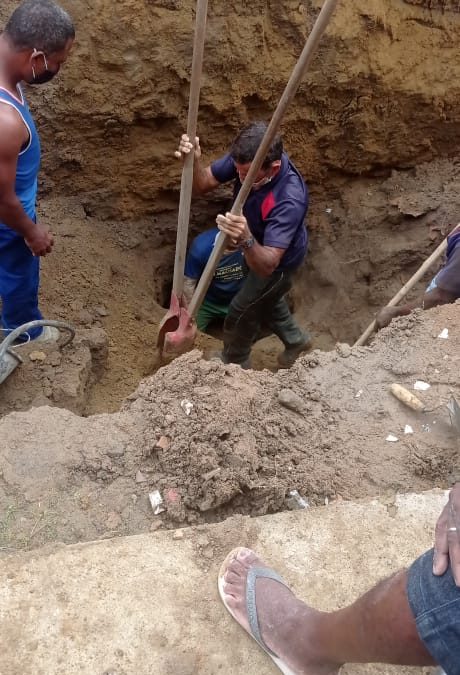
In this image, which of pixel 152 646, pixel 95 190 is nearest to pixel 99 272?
pixel 95 190

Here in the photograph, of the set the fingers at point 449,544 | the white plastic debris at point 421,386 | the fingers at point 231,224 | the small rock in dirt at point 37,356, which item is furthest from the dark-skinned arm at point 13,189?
the fingers at point 449,544

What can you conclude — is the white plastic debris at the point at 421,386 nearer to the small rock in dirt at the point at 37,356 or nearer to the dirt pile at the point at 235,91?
the small rock in dirt at the point at 37,356

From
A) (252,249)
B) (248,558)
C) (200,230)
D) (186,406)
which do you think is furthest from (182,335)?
(248,558)

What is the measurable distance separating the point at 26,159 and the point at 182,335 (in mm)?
1272

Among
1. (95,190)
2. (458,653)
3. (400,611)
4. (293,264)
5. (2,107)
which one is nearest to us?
(458,653)

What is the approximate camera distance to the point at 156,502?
6.71 ft

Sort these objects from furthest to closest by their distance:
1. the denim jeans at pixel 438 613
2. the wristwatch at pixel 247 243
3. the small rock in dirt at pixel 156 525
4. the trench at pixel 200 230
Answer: the wristwatch at pixel 247 243, the trench at pixel 200 230, the small rock in dirt at pixel 156 525, the denim jeans at pixel 438 613

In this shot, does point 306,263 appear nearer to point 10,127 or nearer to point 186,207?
point 186,207

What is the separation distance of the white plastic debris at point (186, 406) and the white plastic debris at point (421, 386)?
0.97 meters

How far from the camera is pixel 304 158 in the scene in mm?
4574

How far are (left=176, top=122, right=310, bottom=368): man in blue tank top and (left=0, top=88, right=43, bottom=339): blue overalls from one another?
30.5 inches

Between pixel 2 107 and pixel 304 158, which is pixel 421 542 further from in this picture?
pixel 304 158

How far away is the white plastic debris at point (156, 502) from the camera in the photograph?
80.3 inches

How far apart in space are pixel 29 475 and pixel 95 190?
2817mm
